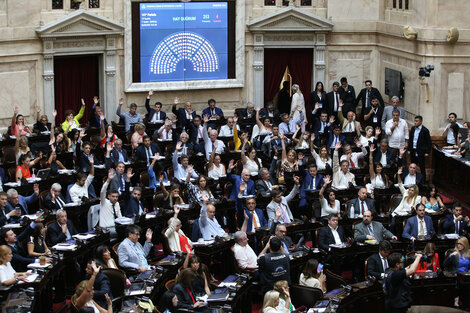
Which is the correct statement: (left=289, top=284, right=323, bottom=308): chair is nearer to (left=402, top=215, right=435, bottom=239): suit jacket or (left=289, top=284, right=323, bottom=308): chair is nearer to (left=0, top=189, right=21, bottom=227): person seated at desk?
(left=402, top=215, right=435, bottom=239): suit jacket

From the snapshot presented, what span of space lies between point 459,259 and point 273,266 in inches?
125

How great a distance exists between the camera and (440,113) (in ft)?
70.5

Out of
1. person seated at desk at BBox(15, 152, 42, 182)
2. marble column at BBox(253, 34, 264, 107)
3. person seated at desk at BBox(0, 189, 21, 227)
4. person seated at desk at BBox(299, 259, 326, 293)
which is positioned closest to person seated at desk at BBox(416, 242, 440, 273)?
person seated at desk at BBox(299, 259, 326, 293)

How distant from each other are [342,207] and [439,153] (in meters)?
3.81

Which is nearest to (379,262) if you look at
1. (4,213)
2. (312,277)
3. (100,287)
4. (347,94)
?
(312,277)

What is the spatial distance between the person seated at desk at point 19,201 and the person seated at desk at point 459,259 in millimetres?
6763

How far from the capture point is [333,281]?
547 inches

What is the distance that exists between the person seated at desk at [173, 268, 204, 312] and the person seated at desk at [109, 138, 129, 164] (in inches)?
246

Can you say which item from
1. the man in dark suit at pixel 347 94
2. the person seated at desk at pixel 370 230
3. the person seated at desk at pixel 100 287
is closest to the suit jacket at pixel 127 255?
the person seated at desk at pixel 100 287

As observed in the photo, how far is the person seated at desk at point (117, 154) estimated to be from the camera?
18.8m

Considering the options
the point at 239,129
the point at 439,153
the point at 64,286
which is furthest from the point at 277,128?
the point at 64,286

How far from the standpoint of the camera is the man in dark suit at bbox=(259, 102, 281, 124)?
22469 mm

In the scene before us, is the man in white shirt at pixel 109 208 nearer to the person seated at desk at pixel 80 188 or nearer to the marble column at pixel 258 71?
the person seated at desk at pixel 80 188

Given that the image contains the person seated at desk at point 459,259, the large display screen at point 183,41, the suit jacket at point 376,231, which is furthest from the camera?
the large display screen at point 183,41
